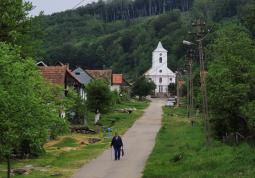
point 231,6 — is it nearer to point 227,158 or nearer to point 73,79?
point 73,79

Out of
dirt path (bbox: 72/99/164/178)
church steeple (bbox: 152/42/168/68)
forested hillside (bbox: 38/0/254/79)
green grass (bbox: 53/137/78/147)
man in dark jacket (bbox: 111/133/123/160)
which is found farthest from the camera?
forested hillside (bbox: 38/0/254/79)

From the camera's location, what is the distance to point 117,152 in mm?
29234

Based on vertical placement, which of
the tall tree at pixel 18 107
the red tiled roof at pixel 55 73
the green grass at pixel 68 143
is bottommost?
the green grass at pixel 68 143

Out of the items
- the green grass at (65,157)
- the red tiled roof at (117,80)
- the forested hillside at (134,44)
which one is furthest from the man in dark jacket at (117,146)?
the forested hillside at (134,44)

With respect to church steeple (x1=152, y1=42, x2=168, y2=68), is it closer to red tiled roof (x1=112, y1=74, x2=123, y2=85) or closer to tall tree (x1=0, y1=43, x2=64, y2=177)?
red tiled roof (x1=112, y1=74, x2=123, y2=85)

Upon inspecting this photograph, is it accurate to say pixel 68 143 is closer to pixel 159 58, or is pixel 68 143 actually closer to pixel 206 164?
pixel 206 164

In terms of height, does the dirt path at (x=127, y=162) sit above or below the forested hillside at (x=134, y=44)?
below

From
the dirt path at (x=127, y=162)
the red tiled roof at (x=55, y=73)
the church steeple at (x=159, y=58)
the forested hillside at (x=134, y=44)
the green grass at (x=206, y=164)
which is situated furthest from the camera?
the forested hillside at (x=134, y=44)

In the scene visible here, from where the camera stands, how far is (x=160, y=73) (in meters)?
151

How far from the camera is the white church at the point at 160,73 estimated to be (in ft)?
490

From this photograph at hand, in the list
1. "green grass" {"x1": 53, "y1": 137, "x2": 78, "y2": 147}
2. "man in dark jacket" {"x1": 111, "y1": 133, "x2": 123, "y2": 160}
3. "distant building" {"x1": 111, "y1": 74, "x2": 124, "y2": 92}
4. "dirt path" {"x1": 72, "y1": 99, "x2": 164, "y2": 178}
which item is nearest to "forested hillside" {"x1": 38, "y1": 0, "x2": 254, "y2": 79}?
"distant building" {"x1": 111, "y1": 74, "x2": 124, "y2": 92}

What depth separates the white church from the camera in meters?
150

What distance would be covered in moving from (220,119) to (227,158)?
13.0 meters

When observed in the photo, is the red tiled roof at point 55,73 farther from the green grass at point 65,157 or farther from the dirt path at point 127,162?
the dirt path at point 127,162
